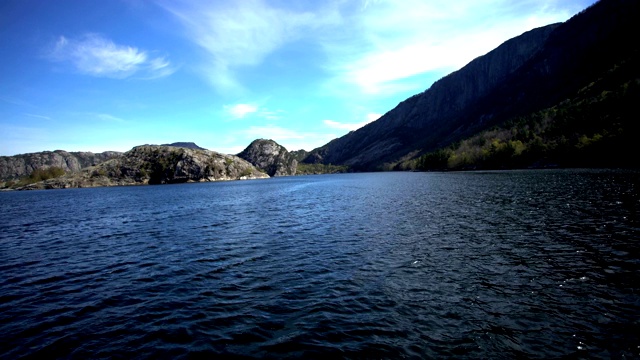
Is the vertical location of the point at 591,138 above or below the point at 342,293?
above

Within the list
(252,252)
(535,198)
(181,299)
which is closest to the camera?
(181,299)

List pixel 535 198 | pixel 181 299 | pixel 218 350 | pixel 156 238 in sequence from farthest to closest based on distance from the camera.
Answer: pixel 535 198 → pixel 156 238 → pixel 181 299 → pixel 218 350

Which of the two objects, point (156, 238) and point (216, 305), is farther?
point (156, 238)

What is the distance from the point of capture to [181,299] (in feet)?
67.8

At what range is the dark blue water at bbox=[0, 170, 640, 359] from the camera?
1439 cm

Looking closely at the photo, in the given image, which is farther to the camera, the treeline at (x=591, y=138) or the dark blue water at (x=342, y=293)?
the treeline at (x=591, y=138)

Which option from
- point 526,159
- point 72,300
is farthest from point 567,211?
point 526,159

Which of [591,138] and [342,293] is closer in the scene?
[342,293]

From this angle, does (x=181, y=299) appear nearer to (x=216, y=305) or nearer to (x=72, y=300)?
(x=216, y=305)

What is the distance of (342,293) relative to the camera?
20203mm

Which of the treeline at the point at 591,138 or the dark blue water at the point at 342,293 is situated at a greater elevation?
the treeline at the point at 591,138

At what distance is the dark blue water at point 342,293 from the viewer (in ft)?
47.2

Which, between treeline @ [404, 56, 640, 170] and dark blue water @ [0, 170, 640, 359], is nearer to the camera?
dark blue water @ [0, 170, 640, 359]

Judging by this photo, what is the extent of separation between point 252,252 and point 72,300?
14.7 metres
